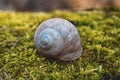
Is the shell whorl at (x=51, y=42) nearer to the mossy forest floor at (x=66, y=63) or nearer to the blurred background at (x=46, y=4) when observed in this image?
the mossy forest floor at (x=66, y=63)

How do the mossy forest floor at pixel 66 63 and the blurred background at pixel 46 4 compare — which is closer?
the mossy forest floor at pixel 66 63

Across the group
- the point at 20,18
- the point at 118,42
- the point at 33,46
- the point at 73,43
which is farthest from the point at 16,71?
the point at 20,18

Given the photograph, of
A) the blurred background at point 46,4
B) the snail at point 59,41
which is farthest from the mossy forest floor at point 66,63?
the blurred background at point 46,4

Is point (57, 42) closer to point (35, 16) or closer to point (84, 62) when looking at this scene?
point (84, 62)

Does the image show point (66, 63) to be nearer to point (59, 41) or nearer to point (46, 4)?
point (59, 41)

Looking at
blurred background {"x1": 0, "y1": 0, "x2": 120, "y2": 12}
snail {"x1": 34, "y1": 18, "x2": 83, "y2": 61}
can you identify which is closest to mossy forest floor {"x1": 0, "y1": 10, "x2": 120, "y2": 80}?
snail {"x1": 34, "y1": 18, "x2": 83, "y2": 61}

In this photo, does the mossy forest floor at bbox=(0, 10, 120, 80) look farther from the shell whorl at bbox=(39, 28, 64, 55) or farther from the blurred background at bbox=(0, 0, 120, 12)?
the blurred background at bbox=(0, 0, 120, 12)
